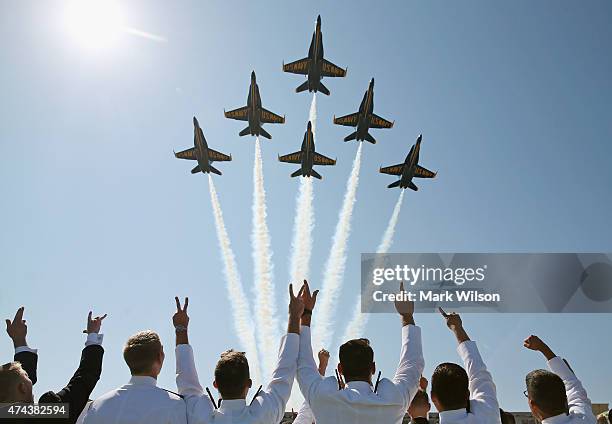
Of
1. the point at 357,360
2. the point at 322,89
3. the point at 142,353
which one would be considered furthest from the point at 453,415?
the point at 322,89

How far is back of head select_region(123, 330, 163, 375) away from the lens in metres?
6.87

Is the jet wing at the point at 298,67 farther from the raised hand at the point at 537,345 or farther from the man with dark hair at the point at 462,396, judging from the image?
the man with dark hair at the point at 462,396

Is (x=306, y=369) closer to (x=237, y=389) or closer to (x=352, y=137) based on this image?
(x=237, y=389)

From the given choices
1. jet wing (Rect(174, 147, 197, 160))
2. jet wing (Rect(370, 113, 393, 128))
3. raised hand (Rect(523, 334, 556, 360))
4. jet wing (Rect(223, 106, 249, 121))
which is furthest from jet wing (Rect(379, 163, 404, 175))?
raised hand (Rect(523, 334, 556, 360))

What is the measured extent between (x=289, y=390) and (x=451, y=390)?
2.04 meters

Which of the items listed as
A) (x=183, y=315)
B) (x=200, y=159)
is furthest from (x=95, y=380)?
(x=200, y=159)

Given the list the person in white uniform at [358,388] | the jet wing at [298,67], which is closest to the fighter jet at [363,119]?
the jet wing at [298,67]

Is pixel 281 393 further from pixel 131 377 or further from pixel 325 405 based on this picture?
pixel 131 377

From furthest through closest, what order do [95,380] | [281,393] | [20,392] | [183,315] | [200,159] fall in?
[200,159] < [183,315] < [95,380] < [281,393] < [20,392]

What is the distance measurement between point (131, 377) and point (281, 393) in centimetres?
188

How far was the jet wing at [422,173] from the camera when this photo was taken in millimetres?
54181

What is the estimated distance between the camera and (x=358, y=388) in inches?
278

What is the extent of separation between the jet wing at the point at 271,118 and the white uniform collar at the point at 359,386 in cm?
4766

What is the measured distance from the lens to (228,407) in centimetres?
685
